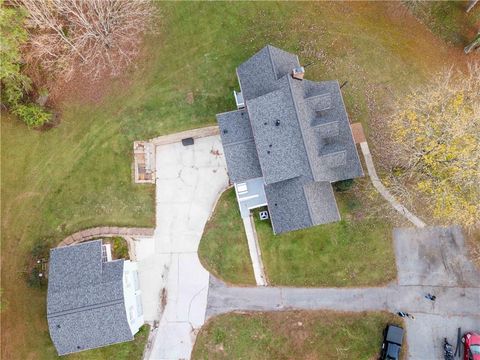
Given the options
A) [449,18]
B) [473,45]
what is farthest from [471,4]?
[473,45]

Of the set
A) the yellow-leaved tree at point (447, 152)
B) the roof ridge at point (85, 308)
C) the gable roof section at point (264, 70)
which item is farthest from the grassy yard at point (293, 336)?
the gable roof section at point (264, 70)

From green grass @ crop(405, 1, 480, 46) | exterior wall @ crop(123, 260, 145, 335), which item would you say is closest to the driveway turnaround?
exterior wall @ crop(123, 260, 145, 335)

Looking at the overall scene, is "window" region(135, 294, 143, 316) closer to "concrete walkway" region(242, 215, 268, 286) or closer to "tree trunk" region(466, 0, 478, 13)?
"concrete walkway" region(242, 215, 268, 286)

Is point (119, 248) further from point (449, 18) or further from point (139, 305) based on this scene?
point (449, 18)

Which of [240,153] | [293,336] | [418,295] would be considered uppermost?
[240,153]

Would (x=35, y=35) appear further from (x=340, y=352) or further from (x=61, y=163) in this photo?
(x=340, y=352)

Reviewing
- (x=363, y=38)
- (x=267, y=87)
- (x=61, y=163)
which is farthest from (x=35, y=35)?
(x=363, y=38)

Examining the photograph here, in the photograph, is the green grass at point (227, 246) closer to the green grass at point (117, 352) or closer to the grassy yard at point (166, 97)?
the grassy yard at point (166, 97)
